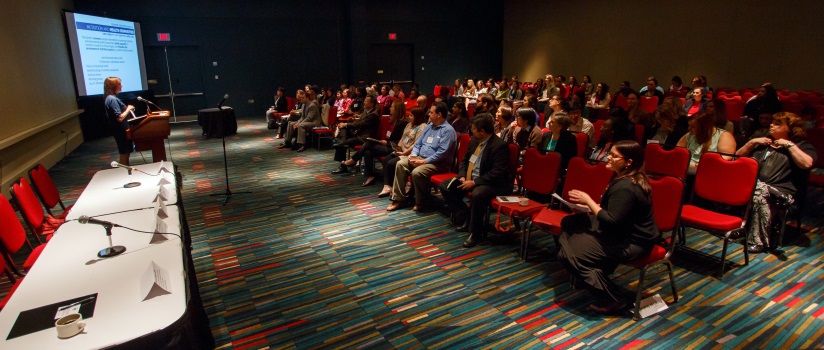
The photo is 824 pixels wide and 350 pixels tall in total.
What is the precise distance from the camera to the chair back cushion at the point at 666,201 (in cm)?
309

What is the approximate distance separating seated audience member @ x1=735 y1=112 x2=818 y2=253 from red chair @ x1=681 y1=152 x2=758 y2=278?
245 millimetres

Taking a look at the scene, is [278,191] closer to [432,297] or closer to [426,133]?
[426,133]

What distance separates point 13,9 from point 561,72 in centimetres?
1391

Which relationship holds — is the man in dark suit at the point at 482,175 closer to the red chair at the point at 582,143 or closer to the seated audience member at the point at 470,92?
the red chair at the point at 582,143

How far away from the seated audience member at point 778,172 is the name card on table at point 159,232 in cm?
432

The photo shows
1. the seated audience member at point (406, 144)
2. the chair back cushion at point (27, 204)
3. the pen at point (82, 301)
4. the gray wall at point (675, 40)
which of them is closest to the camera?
the pen at point (82, 301)

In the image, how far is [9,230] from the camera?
2.89 m

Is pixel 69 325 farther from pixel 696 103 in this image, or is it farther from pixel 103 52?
pixel 103 52

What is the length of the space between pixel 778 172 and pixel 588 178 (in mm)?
1659

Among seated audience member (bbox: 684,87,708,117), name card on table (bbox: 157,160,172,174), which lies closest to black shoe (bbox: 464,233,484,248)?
name card on table (bbox: 157,160,172,174)

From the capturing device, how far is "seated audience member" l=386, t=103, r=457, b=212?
509 cm

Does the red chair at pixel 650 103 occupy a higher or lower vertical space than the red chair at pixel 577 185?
higher

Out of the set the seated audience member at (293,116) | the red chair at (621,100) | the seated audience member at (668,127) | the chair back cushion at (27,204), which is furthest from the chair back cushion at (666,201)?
the seated audience member at (293,116)

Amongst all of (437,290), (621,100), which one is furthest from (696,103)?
(437,290)
